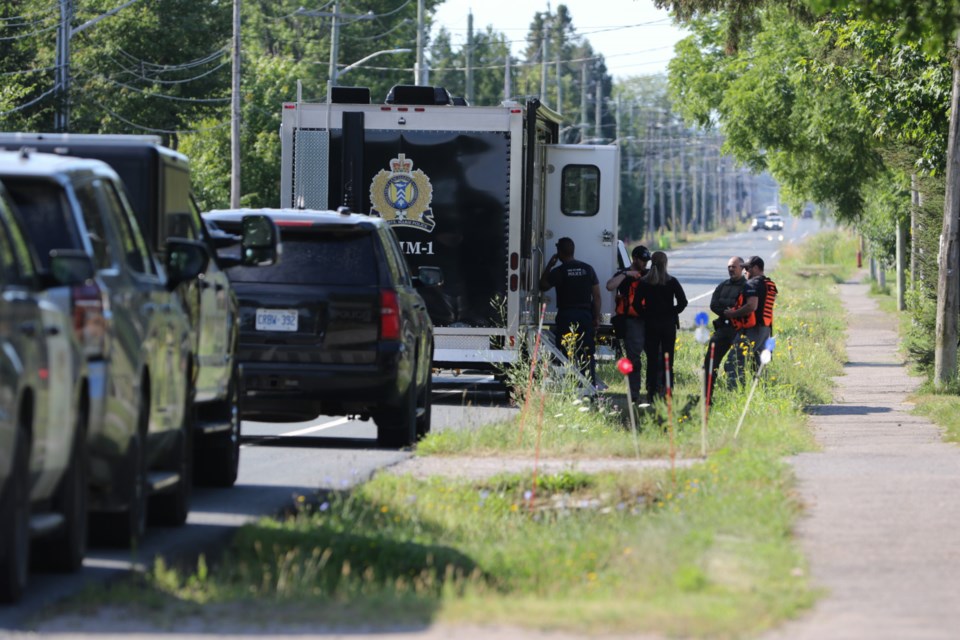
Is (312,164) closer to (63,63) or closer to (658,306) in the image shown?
(658,306)

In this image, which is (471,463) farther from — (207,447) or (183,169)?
(183,169)

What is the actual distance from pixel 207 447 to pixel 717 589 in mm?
5442

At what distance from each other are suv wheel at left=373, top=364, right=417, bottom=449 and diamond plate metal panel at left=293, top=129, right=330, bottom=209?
16.1ft

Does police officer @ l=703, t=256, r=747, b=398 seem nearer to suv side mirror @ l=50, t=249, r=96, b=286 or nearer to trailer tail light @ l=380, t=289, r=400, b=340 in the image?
trailer tail light @ l=380, t=289, r=400, b=340

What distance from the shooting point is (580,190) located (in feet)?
77.0

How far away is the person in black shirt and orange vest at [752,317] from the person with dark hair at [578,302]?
4.73 ft

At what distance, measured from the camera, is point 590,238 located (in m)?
23.5

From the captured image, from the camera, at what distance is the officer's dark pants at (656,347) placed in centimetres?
2014

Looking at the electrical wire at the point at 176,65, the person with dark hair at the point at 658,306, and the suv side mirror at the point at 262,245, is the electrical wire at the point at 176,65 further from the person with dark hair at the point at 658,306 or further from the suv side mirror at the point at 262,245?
the suv side mirror at the point at 262,245

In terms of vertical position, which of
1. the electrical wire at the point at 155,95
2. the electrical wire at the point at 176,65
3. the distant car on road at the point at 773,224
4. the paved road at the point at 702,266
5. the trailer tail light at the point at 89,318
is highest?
the electrical wire at the point at 176,65

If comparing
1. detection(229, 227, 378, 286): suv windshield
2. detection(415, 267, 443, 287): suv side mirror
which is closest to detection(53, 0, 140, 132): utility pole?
detection(415, 267, 443, 287): suv side mirror

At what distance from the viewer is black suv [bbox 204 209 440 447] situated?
15266 millimetres

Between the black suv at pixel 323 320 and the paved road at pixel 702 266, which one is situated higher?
the black suv at pixel 323 320

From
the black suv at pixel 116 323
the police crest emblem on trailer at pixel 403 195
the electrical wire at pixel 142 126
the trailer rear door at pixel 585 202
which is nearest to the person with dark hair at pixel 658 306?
the police crest emblem on trailer at pixel 403 195
